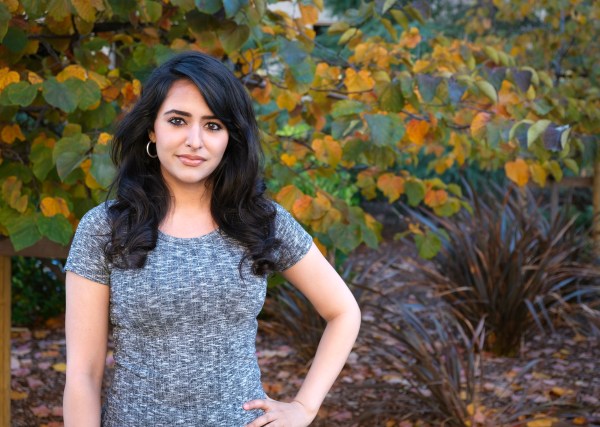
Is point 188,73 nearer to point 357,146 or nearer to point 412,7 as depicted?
point 357,146

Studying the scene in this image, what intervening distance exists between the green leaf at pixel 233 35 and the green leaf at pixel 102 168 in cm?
54

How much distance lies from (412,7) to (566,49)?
3.94 m

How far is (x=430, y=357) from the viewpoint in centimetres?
371

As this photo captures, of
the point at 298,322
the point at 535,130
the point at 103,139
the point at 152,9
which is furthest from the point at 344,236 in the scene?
the point at 298,322

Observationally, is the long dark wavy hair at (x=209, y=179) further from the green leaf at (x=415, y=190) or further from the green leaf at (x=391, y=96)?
the green leaf at (x=415, y=190)

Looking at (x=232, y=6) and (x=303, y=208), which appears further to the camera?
(x=303, y=208)

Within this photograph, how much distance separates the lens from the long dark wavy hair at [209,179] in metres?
1.74

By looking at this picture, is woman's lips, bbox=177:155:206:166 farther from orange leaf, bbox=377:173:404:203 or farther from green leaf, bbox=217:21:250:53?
orange leaf, bbox=377:173:404:203

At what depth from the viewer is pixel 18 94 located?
2.48m

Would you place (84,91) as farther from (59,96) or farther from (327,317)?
(327,317)

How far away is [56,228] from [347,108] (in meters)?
1.07

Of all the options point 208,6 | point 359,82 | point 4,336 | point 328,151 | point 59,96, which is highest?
point 208,6

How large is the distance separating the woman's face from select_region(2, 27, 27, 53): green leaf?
3.80 ft

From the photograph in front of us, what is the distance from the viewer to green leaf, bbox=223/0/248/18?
2371mm
